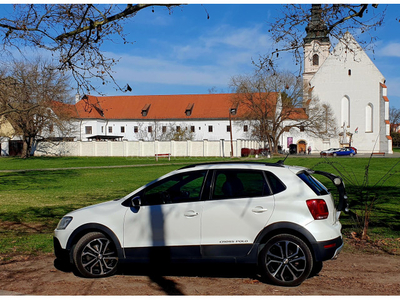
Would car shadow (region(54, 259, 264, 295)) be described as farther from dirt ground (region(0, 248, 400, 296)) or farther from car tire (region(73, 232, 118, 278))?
car tire (region(73, 232, 118, 278))

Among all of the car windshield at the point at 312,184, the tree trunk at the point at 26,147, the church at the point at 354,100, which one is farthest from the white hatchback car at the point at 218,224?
the church at the point at 354,100

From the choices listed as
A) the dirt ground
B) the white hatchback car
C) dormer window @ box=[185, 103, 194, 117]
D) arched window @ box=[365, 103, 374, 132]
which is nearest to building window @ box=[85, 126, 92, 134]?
dormer window @ box=[185, 103, 194, 117]

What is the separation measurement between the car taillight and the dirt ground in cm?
92

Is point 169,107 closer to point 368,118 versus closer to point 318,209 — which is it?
point 368,118

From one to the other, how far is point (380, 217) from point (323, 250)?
6.57 m

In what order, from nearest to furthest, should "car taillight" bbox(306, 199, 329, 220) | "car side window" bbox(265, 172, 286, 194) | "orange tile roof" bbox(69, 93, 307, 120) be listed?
"car taillight" bbox(306, 199, 329, 220) < "car side window" bbox(265, 172, 286, 194) < "orange tile roof" bbox(69, 93, 307, 120)

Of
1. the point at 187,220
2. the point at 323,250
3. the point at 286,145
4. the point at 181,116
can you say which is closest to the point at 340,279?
the point at 323,250

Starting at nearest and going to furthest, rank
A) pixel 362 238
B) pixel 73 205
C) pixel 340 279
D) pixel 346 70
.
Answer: pixel 340 279 < pixel 362 238 < pixel 73 205 < pixel 346 70

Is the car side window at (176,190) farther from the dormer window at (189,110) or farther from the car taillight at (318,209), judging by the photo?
the dormer window at (189,110)

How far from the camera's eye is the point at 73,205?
1458 cm

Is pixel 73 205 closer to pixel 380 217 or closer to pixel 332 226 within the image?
pixel 380 217

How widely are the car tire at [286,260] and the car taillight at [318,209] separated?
402mm

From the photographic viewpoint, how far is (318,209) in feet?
19.0

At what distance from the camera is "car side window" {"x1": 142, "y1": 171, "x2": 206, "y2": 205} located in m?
6.25
